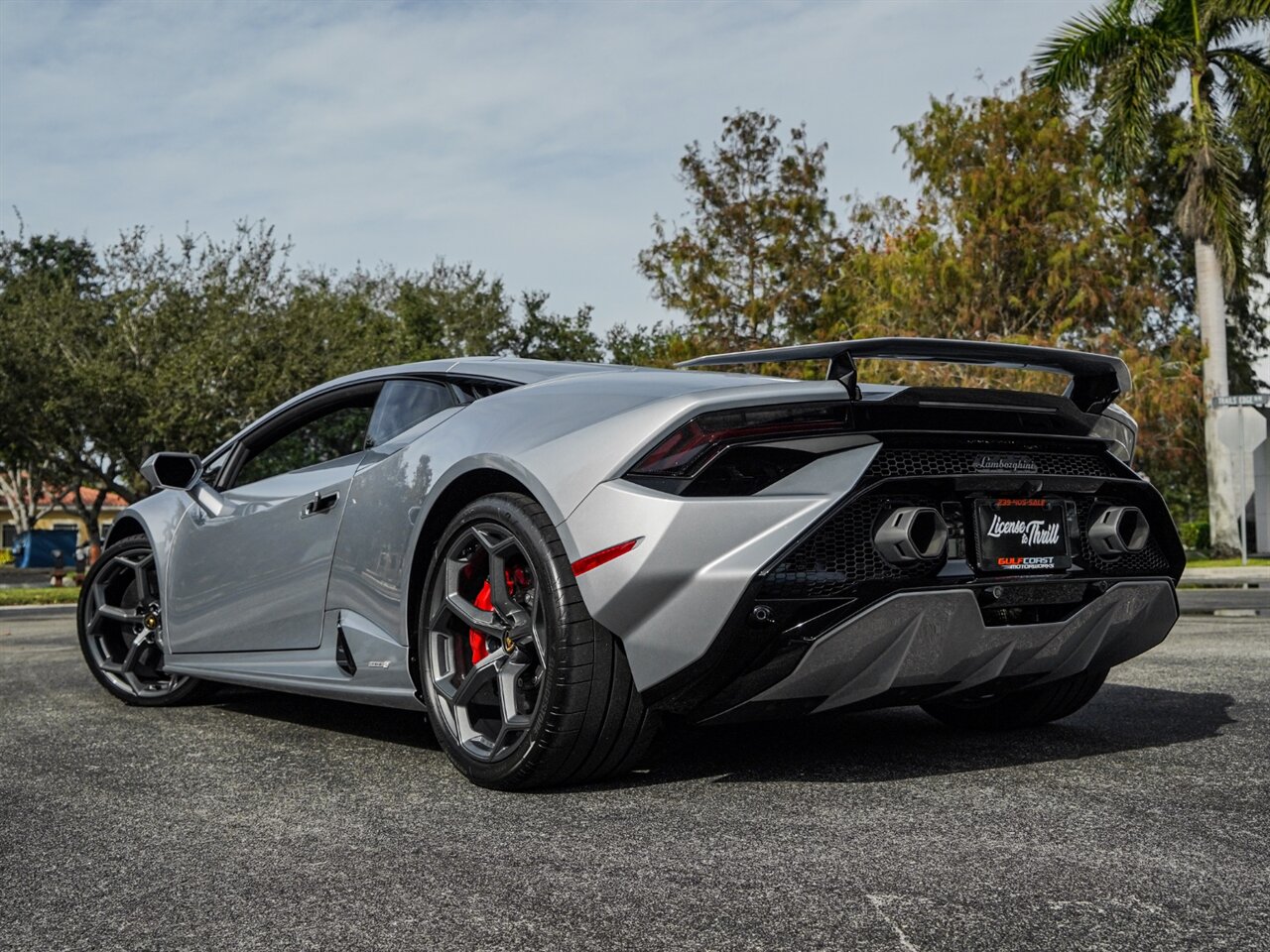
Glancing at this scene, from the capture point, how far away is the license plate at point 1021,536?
11.5ft

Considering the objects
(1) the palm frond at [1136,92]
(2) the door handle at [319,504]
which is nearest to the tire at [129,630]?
(2) the door handle at [319,504]

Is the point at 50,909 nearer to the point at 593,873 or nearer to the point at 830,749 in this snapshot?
the point at 593,873

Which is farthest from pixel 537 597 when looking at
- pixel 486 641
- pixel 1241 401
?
pixel 1241 401

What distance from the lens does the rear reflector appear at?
3219 millimetres

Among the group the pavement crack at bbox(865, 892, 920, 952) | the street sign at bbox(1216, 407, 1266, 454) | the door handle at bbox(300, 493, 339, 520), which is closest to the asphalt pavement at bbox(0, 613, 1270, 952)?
the pavement crack at bbox(865, 892, 920, 952)

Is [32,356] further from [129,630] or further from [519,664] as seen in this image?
[519,664]

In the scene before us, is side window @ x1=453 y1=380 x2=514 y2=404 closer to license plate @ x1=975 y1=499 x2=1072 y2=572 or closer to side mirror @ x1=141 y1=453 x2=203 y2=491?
license plate @ x1=975 y1=499 x2=1072 y2=572

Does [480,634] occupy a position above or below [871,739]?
Result: above

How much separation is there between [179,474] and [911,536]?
11.1ft

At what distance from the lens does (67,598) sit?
21.1 m

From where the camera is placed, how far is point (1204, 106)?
26672 mm

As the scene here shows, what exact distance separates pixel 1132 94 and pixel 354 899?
26331mm

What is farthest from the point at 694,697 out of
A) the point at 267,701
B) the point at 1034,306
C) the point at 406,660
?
the point at 1034,306

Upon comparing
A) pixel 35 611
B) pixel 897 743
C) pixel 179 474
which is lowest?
pixel 35 611
